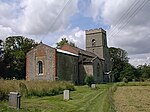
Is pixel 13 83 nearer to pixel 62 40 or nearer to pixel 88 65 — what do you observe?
pixel 88 65

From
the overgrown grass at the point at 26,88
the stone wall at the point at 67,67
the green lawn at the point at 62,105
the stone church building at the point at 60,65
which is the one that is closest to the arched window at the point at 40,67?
the stone church building at the point at 60,65

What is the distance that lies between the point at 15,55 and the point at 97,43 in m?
27.3

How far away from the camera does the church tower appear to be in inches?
3349

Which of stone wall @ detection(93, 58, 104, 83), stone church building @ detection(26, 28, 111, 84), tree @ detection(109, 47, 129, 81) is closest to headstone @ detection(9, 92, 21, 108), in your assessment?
stone church building @ detection(26, 28, 111, 84)

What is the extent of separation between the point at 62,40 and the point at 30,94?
68669mm

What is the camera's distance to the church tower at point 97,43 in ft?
279

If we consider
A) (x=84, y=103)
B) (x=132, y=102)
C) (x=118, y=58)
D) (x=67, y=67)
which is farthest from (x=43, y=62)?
(x=118, y=58)

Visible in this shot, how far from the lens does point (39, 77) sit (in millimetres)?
57312

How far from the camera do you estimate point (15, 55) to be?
7506 centimetres

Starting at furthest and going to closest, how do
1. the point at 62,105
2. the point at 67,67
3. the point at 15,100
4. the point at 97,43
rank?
1. the point at 97,43
2. the point at 67,67
3. the point at 62,105
4. the point at 15,100

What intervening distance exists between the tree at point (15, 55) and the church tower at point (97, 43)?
18354mm

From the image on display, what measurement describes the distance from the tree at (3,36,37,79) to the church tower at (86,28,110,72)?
18.4 meters

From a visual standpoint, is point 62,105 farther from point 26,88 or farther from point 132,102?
point 26,88

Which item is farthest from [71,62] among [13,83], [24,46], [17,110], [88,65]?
[17,110]
